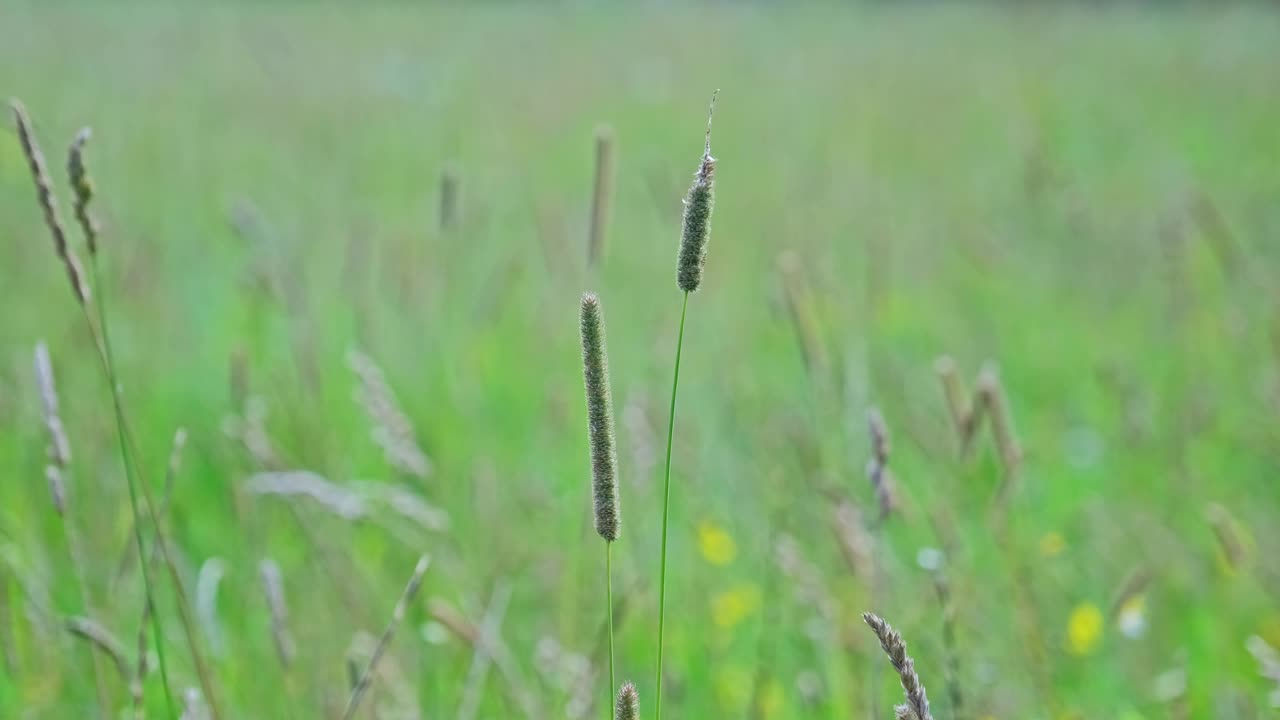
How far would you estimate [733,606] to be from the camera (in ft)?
6.51

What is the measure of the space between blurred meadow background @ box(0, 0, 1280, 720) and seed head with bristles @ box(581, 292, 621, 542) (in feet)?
1.62

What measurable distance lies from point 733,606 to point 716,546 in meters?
0.27

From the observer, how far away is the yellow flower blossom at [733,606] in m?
1.98

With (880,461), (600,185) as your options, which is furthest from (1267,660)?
(600,185)

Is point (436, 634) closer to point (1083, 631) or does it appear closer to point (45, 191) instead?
point (45, 191)

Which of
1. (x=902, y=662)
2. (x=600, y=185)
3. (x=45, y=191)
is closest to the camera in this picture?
(x=902, y=662)

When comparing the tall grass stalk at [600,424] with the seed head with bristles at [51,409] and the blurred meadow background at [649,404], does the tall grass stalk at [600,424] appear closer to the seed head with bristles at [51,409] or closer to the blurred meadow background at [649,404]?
the blurred meadow background at [649,404]

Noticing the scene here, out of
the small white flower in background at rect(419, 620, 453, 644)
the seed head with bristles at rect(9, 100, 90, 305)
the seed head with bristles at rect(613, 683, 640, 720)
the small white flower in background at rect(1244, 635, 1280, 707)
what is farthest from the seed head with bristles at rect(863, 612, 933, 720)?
the small white flower in background at rect(419, 620, 453, 644)

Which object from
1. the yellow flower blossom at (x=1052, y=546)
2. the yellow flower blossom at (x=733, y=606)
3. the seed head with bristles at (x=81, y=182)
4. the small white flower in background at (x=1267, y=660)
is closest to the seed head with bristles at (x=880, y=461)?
the small white flower in background at (x=1267, y=660)

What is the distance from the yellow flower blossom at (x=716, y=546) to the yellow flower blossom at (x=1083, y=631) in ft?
2.10

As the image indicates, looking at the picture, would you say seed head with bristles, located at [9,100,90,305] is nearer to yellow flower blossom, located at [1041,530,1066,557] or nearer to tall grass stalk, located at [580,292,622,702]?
tall grass stalk, located at [580,292,622,702]

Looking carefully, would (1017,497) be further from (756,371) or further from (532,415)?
(532,415)

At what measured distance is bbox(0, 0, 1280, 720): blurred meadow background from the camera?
163 centimetres

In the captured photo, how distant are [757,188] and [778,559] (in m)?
3.96
